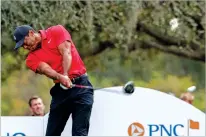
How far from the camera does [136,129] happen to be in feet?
25.2

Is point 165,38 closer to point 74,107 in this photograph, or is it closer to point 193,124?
point 193,124

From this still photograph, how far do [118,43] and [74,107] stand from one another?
20.9 ft

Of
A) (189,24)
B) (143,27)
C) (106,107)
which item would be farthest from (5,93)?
(106,107)

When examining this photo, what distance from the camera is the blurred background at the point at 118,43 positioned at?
11117 mm

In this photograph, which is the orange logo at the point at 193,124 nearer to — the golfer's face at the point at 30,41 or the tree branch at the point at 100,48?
the golfer's face at the point at 30,41

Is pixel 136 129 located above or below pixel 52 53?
below

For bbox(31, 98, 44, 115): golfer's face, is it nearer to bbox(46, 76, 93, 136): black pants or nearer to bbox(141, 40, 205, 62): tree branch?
bbox(46, 76, 93, 136): black pants

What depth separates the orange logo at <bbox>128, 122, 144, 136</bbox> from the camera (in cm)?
768

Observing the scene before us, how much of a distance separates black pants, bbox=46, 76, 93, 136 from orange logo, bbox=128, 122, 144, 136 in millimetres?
572

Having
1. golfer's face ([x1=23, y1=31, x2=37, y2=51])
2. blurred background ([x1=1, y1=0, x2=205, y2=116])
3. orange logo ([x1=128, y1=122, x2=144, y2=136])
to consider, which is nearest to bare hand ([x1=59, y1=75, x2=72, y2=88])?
golfer's face ([x1=23, y1=31, x2=37, y2=51])

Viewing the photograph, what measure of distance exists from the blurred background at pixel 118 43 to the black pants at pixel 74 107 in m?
3.59

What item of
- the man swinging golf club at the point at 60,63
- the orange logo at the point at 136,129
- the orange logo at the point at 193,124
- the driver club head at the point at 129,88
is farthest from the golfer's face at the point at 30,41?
the orange logo at the point at 193,124

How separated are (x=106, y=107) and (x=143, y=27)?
6.56 m

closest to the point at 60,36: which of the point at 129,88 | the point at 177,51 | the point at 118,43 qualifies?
the point at 129,88
